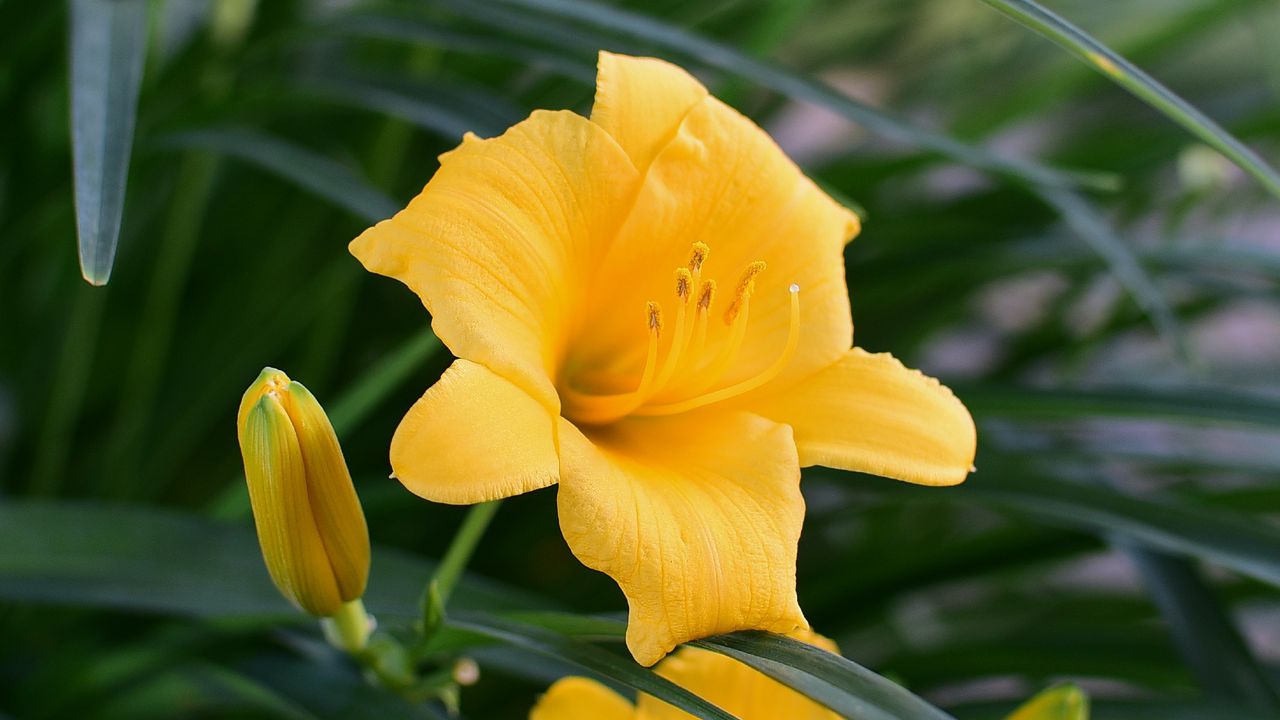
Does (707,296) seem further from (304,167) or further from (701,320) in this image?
(304,167)

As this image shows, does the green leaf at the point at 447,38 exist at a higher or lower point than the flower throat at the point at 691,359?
higher

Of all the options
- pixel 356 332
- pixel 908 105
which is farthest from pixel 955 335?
pixel 356 332

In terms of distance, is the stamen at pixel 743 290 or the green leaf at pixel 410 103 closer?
the stamen at pixel 743 290

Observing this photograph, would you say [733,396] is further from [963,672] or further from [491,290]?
[963,672]

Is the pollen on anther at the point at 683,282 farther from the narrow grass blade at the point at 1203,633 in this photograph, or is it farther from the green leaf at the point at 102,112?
the narrow grass blade at the point at 1203,633

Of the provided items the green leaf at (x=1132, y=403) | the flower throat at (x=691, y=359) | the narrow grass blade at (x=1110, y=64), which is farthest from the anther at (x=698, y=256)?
the green leaf at (x=1132, y=403)

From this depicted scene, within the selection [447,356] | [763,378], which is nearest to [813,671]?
[763,378]
